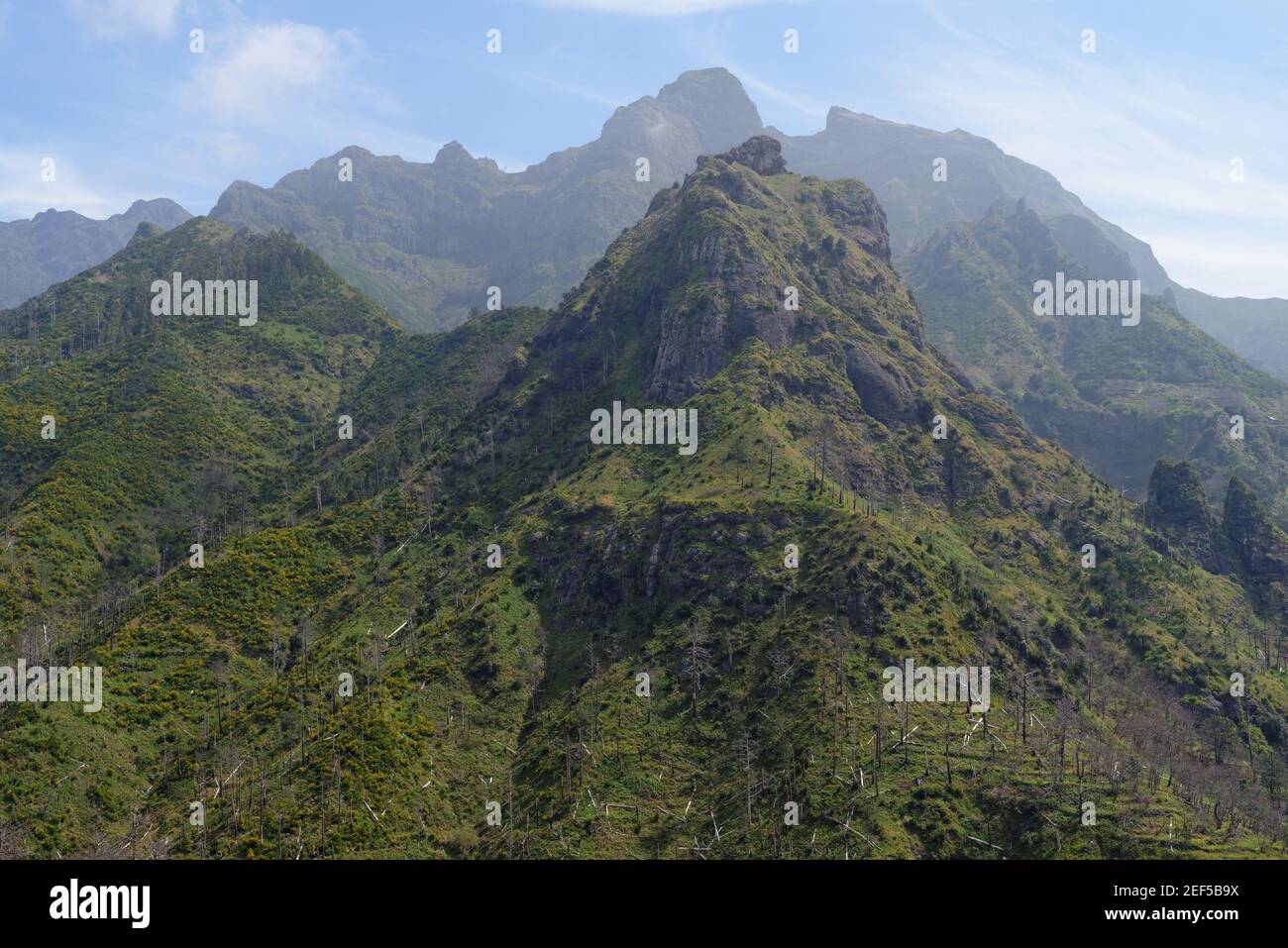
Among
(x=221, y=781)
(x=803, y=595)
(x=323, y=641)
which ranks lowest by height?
(x=221, y=781)

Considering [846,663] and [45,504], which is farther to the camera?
[45,504]

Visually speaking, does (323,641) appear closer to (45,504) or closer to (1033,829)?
(45,504)

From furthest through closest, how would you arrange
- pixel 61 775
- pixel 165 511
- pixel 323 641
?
A: pixel 165 511 < pixel 323 641 < pixel 61 775

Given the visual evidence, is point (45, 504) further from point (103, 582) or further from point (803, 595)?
point (803, 595)

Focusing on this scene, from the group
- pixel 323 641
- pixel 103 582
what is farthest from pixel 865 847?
pixel 103 582
